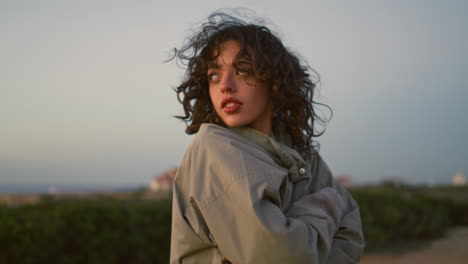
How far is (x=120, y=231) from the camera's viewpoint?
16.2 ft

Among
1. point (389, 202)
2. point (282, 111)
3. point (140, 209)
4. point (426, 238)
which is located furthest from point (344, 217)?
point (426, 238)

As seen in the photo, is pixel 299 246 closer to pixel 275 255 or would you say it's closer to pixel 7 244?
pixel 275 255

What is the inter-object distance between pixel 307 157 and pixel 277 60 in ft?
1.85

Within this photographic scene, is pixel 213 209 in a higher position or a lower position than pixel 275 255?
higher

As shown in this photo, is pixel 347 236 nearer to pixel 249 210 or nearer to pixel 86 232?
pixel 249 210

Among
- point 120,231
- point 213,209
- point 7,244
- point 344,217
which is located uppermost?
point 213,209

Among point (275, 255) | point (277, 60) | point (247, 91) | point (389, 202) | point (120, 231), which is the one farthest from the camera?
point (389, 202)

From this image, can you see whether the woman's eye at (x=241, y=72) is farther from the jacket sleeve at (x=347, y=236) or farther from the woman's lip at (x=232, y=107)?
the jacket sleeve at (x=347, y=236)

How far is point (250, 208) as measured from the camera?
1.52 m

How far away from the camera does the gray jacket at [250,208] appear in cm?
152

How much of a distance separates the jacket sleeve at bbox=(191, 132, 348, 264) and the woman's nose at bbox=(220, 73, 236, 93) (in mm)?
335

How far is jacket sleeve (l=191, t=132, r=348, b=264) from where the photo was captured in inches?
59.4

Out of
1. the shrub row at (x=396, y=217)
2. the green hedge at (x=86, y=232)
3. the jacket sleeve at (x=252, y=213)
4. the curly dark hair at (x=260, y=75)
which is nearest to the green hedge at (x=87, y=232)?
the green hedge at (x=86, y=232)

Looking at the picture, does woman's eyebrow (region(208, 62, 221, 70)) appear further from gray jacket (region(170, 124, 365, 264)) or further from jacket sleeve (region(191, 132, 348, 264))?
jacket sleeve (region(191, 132, 348, 264))
